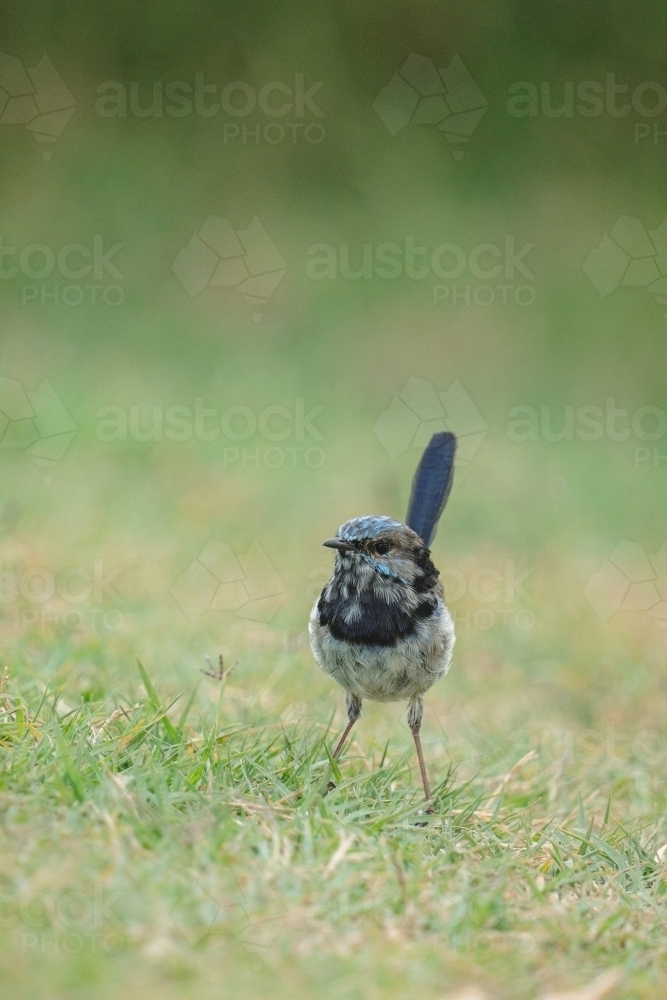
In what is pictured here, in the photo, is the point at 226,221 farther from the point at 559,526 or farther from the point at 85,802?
the point at 85,802

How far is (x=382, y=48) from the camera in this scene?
1047cm

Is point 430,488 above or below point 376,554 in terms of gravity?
above

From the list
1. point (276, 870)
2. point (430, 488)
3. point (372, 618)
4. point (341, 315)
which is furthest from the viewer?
point (341, 315)

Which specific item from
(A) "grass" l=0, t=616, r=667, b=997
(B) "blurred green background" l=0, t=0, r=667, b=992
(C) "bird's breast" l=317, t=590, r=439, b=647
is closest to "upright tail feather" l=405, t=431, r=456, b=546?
(C) "bird's breast" l=317, t=590, r=439, b=647

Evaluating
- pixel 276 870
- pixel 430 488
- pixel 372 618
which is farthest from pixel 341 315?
pixel 276 870

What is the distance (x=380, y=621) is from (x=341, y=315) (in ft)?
20.6

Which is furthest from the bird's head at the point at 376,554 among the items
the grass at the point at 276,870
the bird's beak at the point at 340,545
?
the grass at the point at 276,870

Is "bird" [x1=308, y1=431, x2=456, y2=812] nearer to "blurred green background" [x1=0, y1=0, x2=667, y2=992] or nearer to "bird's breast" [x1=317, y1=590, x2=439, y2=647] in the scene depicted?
"bird's breast" [x1=317, y1=590, x2=439, y2=647]

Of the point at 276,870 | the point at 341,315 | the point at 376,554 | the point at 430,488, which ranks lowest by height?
the point at 276,870

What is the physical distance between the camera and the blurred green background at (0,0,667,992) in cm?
675

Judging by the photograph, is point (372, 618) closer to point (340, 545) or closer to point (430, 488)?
point (340, 545)

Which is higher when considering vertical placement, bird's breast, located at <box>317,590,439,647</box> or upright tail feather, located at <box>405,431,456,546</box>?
upright tail feather, located at <box>405,431,456,546</box>

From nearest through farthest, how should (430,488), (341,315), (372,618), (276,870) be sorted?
(276,870)
(372,618)
(430,488)
(341,315)

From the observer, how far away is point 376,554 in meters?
3.97
